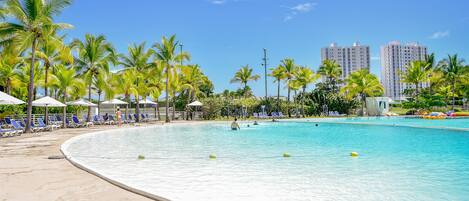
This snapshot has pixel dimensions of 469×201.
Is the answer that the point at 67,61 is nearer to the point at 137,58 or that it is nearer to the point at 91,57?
the point at 91,57

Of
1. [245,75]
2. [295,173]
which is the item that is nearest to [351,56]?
[245,75]

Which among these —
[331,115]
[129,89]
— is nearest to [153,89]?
[129,89]

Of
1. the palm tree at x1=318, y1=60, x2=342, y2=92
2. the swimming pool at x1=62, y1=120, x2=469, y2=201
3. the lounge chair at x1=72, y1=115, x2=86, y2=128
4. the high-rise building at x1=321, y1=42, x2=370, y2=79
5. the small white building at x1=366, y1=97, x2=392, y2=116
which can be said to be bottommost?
the swimming pool at x1=62, y1=120, x2=469, y2=201

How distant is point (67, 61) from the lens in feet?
93.4

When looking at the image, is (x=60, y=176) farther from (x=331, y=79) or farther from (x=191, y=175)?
(x=331, y=79)

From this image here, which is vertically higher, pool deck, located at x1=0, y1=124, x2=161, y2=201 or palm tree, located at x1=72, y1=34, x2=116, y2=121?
palm tree, located at x1=72, y1=34, x2=116, y2=121

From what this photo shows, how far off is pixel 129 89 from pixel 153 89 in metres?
3.63

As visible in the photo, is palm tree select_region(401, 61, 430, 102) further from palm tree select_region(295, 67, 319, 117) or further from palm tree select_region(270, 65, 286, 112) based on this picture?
palm tree select_region(270, 65, 286, 112)

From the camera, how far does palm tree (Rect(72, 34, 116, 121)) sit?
29203mm

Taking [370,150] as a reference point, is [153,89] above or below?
above

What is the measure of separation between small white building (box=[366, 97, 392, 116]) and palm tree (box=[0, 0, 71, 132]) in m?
→ 35.3

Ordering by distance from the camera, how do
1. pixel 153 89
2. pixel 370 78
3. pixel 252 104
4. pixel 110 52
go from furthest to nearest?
pixel 370 78 → pixel 252 104 → pixel 153 89 → pixel 110 52

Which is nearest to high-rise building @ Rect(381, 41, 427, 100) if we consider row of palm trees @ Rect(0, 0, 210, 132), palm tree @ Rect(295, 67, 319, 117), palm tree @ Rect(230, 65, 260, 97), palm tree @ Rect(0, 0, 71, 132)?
palm tree @ Rect(230, 65, 260, 97)

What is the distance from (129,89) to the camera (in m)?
34.4
